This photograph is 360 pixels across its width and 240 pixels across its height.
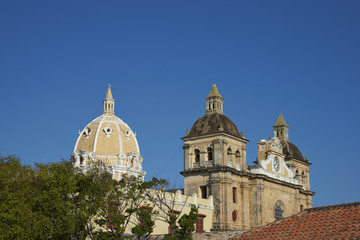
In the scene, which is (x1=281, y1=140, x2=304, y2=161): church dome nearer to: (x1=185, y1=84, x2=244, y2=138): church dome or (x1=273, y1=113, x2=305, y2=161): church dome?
(x1=273, y1=113, x2=305, y2=161): church dome

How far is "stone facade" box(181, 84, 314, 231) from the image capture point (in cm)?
5441

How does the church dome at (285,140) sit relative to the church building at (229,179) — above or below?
above

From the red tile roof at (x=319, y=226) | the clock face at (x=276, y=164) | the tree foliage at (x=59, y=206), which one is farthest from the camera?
the clock face at (x=276, y=164)

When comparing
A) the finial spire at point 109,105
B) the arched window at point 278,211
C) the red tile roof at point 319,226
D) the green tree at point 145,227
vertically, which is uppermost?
the finial spire at point 109,105

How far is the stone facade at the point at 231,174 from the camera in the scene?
54406 millimetres

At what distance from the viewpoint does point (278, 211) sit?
6031cm

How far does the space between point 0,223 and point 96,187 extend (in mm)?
6423

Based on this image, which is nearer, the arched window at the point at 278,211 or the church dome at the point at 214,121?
the church dome at the point at 214,121

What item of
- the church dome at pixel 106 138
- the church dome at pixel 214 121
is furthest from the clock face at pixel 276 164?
the church dome at pixel 106 138

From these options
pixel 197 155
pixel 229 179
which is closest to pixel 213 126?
pixel 197 155

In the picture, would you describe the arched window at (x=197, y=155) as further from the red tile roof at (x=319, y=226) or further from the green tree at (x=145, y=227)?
the red tile roof at (x=319, y=226)

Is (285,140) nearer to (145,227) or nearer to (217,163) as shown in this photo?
(217,163)

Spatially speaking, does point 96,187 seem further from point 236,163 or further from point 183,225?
point 236,163

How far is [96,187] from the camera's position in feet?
119
